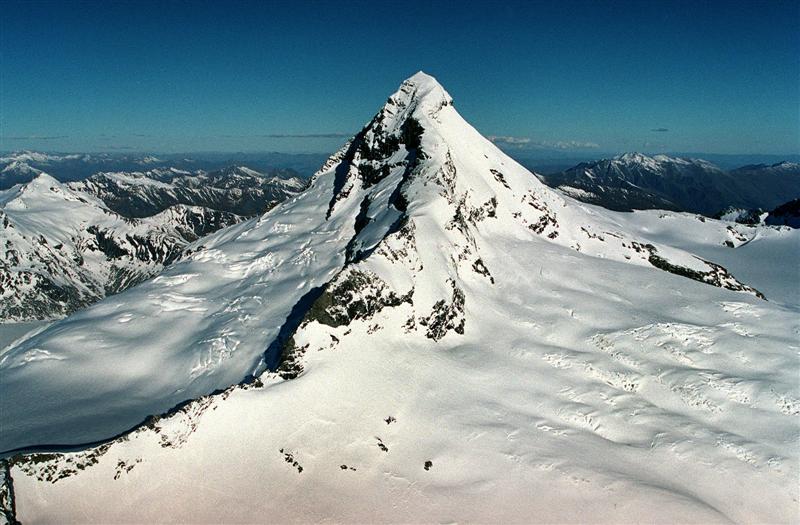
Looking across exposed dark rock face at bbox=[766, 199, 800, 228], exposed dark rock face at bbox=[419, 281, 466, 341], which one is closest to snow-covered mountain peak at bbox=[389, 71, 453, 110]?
exposed dark rock face at bbox=[419, 281, 466, 341]

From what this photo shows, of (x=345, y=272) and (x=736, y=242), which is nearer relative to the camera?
(x=345, y=272)

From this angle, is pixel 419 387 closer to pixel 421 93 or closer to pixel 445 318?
pixel 445 318

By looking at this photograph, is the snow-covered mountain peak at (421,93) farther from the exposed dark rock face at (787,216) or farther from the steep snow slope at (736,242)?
the exposed dark rock face at (787,216)

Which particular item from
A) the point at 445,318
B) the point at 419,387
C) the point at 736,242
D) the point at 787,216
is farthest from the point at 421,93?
the point at 787,216

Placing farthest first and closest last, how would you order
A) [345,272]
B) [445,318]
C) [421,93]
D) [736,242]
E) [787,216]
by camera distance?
[787,216] < [736,242] < [421,93] < [445,318] < [345,272]

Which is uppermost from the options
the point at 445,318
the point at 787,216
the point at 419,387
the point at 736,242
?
the point at 787,216

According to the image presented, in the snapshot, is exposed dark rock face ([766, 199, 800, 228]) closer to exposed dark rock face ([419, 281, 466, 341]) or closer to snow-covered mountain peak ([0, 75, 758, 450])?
snow-covered mountain peak ([0, 75, 758, 450])

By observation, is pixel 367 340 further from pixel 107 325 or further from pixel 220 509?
pixel 107 325

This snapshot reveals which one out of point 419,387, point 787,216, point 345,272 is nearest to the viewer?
point 419,387

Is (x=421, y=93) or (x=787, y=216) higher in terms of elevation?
(x=421, y=93)

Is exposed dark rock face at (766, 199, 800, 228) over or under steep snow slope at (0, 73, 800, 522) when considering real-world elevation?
over
